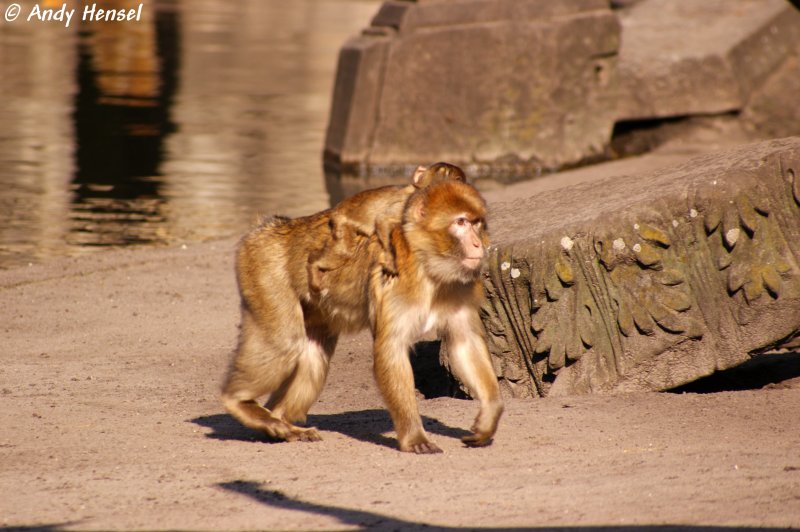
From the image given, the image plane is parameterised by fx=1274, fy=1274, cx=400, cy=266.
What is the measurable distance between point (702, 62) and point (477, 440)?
947cm

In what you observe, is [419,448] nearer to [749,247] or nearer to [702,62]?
[749,247]

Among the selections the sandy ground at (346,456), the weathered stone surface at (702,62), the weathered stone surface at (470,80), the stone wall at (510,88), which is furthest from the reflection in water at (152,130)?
the weathered stone surface at (702,62)

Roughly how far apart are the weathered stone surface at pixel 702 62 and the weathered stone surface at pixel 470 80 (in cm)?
76

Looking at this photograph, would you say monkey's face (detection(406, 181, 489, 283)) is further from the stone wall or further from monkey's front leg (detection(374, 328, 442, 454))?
the stone wall

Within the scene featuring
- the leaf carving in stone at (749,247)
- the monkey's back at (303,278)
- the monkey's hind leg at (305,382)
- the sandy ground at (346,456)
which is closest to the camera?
the sandy ground at (346,456)

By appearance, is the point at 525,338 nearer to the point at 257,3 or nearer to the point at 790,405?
the point at 790,405

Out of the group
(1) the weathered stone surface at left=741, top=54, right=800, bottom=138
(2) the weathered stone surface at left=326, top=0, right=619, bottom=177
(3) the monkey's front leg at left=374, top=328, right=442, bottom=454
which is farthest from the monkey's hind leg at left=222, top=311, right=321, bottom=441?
(1) the weathered stone surface at left=741, top=54, right=800, bottom=138

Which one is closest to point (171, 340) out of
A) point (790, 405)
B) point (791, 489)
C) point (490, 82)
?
point (790, 405)

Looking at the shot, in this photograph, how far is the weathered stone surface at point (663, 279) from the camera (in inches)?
225

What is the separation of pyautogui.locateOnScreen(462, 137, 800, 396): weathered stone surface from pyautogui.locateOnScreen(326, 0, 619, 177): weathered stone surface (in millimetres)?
6596

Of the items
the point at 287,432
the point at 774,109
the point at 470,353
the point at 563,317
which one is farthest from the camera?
the point at 774,109

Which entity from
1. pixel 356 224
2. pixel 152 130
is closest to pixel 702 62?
pixel 152 130

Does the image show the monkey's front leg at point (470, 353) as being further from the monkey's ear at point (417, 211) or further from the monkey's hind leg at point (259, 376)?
the monkey's hind leg at point (259, 376)

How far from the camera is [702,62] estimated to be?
1357 centimetres
